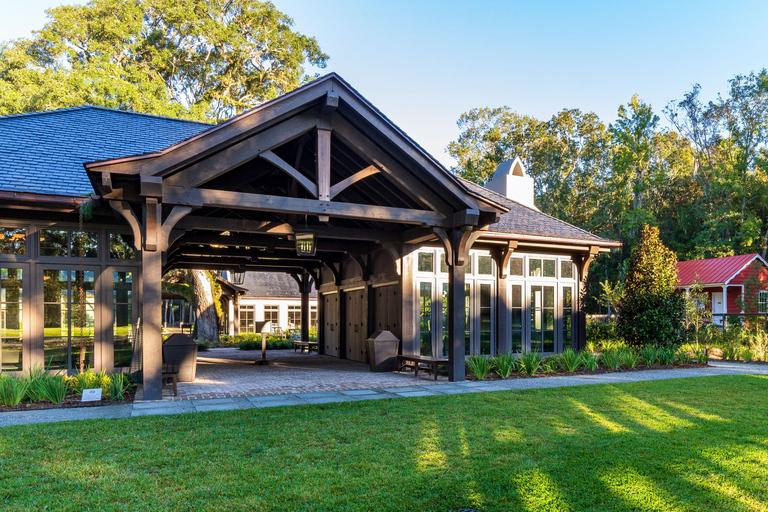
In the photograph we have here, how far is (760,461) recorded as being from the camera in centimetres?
485

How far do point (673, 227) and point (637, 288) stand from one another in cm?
2739

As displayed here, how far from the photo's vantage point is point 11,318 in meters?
9.07

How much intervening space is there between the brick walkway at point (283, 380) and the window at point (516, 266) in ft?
13.5

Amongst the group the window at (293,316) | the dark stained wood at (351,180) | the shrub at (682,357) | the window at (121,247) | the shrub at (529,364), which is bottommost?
the window at (293,316)

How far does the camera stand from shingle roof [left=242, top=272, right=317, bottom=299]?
33.0 metres

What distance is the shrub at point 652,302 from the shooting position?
13.2 meters

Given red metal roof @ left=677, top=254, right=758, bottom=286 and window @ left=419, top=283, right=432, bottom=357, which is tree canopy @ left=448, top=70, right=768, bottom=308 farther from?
window @ left=419, top=283, right=432, bottom=357

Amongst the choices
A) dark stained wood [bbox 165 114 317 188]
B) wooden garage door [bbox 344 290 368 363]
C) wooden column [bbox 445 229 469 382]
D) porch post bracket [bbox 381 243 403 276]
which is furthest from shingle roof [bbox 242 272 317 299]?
dark stained wood [bbox 165 114 317 188]

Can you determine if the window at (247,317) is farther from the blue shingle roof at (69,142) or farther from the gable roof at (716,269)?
the gable roof at (716,269)

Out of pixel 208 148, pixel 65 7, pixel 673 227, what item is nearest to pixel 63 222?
pixel 208 148

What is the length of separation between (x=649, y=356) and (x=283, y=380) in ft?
26.9

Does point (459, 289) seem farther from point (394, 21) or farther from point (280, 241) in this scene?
A: point (394, 21)

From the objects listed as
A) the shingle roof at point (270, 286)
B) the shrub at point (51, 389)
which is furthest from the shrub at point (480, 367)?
the shingle roof at point (270, 286)

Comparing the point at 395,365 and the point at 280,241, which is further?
the point at 280,241
